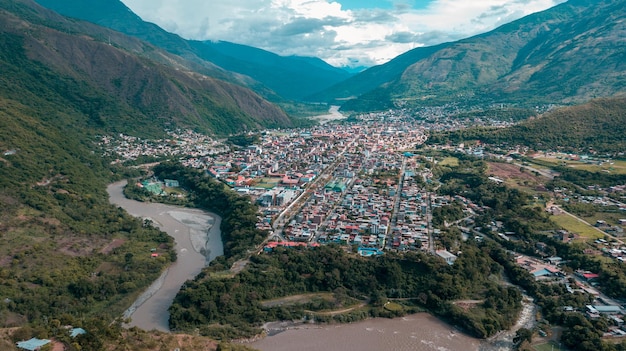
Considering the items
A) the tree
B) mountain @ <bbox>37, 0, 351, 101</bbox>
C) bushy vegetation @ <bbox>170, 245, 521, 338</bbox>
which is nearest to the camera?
the tree

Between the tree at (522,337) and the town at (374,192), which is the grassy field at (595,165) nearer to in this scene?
the town at (374,192)

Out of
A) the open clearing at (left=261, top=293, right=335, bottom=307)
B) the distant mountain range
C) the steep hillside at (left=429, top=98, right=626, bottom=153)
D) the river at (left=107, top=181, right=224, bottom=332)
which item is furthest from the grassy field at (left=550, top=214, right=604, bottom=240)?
the distant mountain range

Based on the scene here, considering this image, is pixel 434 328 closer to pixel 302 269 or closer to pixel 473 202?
pixel 302 269

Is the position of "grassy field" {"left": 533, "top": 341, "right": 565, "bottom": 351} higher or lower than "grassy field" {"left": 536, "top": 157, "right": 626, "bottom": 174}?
lower

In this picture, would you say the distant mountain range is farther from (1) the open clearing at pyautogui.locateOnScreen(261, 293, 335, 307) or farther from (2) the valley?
(1) the open clearing at pyautogui.locateOnScreen(261, 293, 335, 307)

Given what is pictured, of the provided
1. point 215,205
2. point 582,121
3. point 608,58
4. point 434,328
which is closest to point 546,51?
point 608,58

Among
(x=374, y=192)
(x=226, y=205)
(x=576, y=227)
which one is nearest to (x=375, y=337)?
(x=576, y=227)
